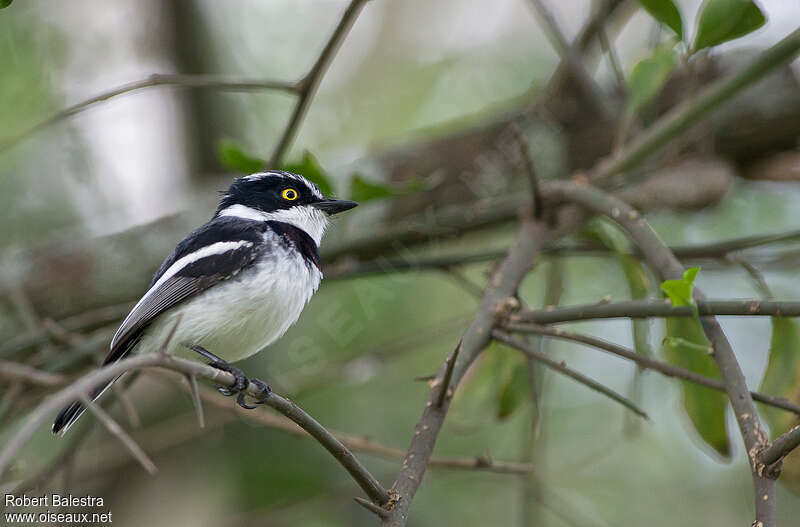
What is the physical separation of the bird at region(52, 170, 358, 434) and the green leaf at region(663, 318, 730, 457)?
4.07ft

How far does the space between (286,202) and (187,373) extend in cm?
174

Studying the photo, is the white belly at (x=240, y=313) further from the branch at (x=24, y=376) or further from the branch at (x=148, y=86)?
the branch at (x=148, y=86)

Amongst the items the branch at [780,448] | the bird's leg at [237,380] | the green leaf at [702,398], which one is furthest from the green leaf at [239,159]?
the branch at [780,448]

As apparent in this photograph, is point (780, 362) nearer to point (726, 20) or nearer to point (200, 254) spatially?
point (726, 20)

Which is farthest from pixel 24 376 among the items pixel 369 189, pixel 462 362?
pixel 462 362

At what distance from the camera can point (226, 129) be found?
5605 mm

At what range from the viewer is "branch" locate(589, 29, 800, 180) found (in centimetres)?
275

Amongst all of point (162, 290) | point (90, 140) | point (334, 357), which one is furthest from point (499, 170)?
point (90, 140)

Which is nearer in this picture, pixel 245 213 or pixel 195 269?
pixel 195 269

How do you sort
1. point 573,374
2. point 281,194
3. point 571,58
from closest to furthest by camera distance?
point 573,374
point 281,194
point 571,58

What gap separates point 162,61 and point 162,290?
10.2 feet

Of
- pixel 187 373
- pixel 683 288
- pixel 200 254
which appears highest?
pixel 200 254

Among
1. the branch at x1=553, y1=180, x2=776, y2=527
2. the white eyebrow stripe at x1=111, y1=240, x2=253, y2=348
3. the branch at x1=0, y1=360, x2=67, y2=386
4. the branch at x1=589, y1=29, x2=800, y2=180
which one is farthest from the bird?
the branch at x1=589, y1=29, x2=800, y2=180

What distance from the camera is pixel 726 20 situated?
267 centimetres
